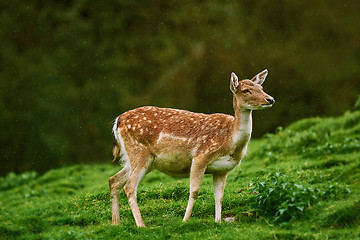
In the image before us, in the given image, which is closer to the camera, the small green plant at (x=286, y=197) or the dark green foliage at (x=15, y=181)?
the small green plant at (x=286, y=197)

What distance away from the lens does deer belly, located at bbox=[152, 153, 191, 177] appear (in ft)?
27.2

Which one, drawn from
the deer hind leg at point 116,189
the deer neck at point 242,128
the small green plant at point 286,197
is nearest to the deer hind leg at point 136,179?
the deer hind leg at point 116,189

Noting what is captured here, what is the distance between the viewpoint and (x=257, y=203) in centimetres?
834

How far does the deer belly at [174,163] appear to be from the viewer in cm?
830

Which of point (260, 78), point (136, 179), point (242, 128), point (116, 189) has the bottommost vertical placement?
point (116, 189)

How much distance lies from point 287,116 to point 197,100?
11.6ft

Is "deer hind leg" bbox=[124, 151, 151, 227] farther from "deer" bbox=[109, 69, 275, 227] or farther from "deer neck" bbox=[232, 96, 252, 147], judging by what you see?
"deer neck" bbox=[232, 96, 252, 147]

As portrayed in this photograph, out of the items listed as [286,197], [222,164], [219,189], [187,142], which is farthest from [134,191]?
[286,197]

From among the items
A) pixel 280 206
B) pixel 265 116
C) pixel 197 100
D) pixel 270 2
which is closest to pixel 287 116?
pixel 265 116

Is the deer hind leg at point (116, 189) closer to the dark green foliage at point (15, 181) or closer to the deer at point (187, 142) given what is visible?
the deer at point (187, 142)

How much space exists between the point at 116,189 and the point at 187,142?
4.77 feet

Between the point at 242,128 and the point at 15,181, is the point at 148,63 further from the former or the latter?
the point at 242,128

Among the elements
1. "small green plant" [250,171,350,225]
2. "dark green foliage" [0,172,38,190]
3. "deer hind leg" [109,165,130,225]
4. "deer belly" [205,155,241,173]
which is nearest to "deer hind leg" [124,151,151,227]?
"deer hind leg" [109,165,130,225]

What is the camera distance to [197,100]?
2116 cm
